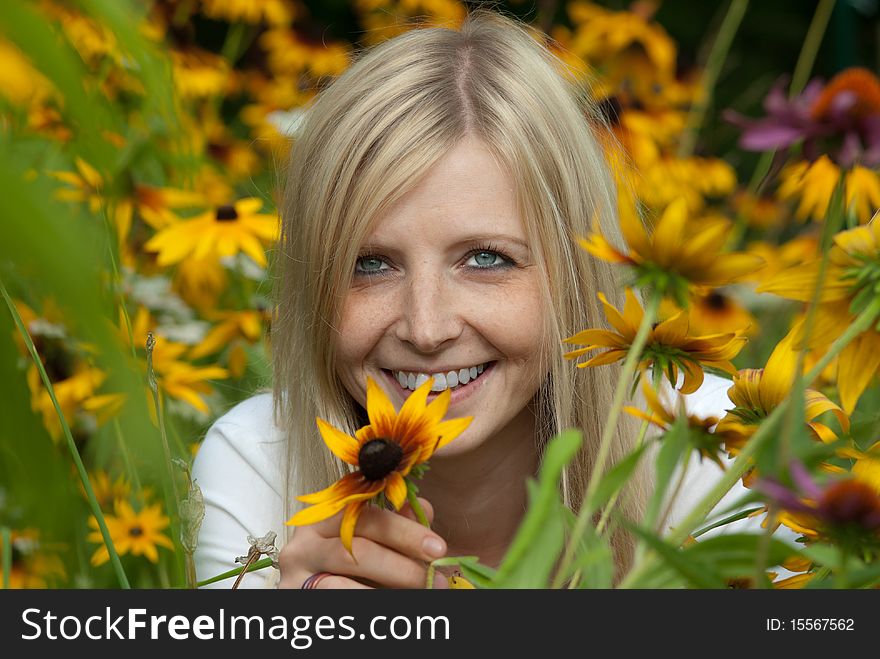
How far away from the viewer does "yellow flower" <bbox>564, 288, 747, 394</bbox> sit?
46cm

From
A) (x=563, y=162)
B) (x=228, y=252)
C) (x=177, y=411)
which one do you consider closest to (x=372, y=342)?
(x=563, y=162)

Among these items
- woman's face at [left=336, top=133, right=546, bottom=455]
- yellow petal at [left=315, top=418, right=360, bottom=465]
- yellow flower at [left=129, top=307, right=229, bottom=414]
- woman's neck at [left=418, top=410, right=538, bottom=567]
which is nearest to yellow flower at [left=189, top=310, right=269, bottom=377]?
yellow flower at [left=129, top=307, right=229, bottom=414]

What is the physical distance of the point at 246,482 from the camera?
120 centimetres

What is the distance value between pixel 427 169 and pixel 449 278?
10cm

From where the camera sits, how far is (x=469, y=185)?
0.89 m

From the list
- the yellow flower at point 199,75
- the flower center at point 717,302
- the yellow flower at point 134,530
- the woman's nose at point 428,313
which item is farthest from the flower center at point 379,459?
the yellow flower at point 199,75

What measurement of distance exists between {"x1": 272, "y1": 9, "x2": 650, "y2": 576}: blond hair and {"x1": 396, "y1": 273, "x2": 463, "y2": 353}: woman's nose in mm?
92

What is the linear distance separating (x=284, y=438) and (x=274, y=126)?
97 centimetres

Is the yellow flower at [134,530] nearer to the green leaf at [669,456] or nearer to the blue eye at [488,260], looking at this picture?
the blue eye at [488,260]

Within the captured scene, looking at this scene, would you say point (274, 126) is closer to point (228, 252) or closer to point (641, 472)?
point (228, 252)

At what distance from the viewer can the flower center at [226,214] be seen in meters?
1.46

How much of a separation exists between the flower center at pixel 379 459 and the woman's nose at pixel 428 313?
358 mm

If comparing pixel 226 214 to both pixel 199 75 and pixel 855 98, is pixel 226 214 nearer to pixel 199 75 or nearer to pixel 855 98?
pixel 199 75

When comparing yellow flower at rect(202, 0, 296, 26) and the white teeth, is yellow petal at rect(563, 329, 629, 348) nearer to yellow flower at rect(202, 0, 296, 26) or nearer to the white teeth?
the white teeth
